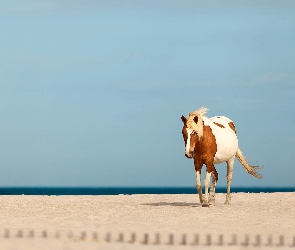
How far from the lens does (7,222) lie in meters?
18.6

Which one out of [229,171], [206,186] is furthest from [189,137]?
[229,171]

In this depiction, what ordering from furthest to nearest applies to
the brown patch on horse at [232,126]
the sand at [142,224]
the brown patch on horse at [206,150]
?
the brown patch on horse at [232,126], the brown patch on horse at [206,150], the sand at [142,224]

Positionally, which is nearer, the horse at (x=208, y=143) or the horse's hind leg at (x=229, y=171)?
the horse at (x=208, y=143)

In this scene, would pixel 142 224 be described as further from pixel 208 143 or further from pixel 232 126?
pixel 232 126

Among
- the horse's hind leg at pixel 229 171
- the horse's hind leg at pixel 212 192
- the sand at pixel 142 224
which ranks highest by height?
the horse's hind leg at pixel 229 171

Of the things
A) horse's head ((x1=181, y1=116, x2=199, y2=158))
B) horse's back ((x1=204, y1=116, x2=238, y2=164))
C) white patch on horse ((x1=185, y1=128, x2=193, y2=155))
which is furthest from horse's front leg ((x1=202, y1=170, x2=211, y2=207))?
white patch on horse ((x1=185, y1=128, x2=193, y2=155))

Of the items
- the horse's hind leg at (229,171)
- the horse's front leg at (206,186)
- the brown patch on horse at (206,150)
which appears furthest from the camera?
the horse's hind leg at (229,171)

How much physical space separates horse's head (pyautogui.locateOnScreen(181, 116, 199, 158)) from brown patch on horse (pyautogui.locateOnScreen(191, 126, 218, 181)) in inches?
18.7

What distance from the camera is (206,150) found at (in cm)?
2175

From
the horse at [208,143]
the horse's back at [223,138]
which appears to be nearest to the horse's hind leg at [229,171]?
the horse at [208,143]

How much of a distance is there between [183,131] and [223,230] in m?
4.90

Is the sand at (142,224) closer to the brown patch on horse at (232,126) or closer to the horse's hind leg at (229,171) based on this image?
the horse's hind leg at (229,171)

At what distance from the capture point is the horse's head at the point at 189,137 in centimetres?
2089

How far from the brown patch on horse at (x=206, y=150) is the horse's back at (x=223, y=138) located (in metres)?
0.24
